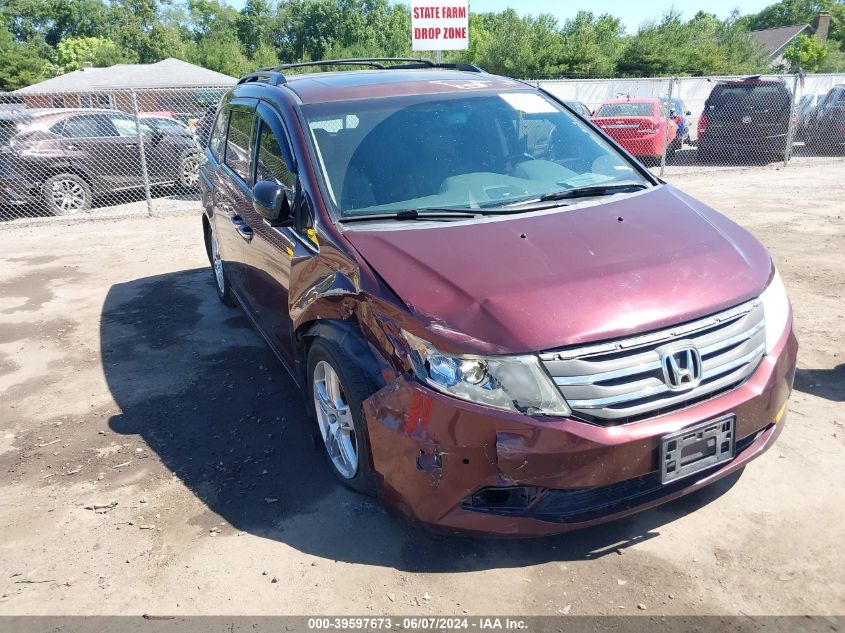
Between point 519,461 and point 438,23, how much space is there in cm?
1077

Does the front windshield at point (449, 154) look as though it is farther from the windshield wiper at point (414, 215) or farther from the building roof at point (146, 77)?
the building roof at point (146, 77)

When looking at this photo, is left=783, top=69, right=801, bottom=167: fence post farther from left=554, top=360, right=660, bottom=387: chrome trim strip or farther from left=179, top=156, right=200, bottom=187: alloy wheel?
left=554, top=360, right=660, bottom=387: chrome trim strip

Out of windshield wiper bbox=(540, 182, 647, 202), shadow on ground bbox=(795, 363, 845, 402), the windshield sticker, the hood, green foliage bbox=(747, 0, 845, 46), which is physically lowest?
shadow on ground bbox=(795, 363, 845, 402)

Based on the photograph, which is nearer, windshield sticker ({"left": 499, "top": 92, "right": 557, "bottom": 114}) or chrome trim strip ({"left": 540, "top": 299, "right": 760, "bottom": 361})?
chrome trim strip ({"left": 540, "top": 299, "right": 760, "bottom": 361})

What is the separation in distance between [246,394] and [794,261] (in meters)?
5.63

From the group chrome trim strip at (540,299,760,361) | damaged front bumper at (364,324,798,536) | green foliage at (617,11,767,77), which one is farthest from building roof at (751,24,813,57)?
damaged front bumper at (364,324,798,536)

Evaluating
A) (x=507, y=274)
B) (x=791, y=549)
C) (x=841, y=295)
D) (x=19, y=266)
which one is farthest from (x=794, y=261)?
(x=19, y=266)

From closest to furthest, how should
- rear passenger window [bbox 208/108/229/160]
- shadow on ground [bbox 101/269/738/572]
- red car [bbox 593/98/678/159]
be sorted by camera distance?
shadow on ground [bbox 101/269/738/572] → rear passenger window [bbox 208/108/229/160] → red car [bbox 593/98/678/159]

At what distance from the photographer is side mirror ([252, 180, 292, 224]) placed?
3.58m

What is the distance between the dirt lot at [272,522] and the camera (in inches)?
111

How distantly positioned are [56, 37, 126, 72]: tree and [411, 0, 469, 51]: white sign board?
5086cm

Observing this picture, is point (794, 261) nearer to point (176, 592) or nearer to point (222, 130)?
point (222, 130)

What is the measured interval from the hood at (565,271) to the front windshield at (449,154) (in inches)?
13.3

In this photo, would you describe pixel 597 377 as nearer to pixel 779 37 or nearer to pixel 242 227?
pixel 242 227
